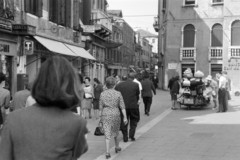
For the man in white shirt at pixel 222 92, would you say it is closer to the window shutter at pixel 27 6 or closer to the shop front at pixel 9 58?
the shop front at pixel 9 58

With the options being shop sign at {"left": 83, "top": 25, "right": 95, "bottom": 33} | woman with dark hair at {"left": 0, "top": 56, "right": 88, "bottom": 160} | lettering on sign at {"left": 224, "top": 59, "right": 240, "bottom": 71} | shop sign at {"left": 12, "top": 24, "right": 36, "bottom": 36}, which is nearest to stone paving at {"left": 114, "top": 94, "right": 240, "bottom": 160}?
woman with dark hair at {"left": 0, "top": 56, "right": 88, "bottom": 160}

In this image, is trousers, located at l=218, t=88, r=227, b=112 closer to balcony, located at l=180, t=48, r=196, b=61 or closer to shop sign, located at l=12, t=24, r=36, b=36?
shop sign, located at l=12, t=24, r=36, b=36

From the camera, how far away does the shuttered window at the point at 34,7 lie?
60.8 ft

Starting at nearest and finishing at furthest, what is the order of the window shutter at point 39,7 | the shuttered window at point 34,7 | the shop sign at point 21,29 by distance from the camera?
1. the shop sign at point 21,29
2. the shuttered window at point 34,7
3. the window shutter at point 39,7

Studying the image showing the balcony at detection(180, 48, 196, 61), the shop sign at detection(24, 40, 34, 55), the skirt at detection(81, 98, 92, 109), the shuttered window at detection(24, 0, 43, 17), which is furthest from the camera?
the balcony at detection(180, 48, 196, 61)

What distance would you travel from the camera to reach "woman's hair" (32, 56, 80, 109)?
256cm

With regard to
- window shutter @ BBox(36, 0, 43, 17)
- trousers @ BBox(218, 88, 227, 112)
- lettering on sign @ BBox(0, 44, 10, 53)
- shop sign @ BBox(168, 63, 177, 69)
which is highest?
window shutter @ BBox(36, 0, 43, 17)

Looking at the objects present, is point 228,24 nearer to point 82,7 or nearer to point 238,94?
point 238,94

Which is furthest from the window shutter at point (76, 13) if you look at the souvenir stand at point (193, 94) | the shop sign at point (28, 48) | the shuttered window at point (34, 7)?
the souvenir stand at point (193, 94)

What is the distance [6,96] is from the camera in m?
7.75

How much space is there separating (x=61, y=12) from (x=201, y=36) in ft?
56.8

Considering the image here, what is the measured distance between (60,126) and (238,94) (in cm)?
3162

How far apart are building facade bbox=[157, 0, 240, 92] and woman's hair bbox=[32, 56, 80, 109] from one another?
33.9m

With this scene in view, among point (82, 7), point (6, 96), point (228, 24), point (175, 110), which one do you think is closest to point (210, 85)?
point (175, 110)
